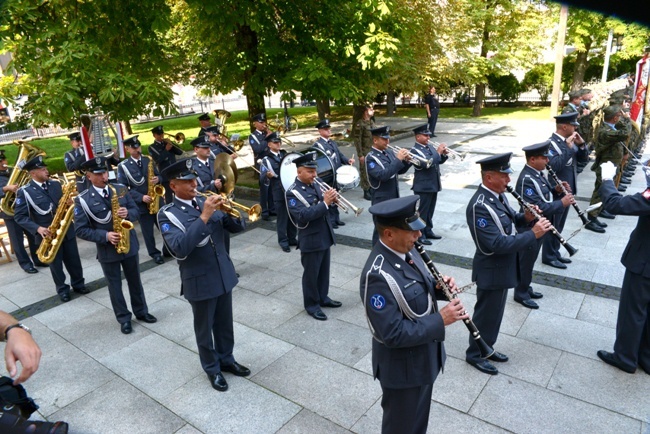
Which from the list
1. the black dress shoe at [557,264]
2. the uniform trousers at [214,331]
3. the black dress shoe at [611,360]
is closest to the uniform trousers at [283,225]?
the uniform trousers at [214,331]

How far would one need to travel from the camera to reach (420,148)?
8.65 metres

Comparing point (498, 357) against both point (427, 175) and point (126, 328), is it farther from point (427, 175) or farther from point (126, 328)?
point (126, 328)

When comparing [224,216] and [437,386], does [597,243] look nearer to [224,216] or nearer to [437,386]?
[437,386]

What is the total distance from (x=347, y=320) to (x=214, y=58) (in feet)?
30.6

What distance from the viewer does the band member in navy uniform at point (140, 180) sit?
8.50 metres

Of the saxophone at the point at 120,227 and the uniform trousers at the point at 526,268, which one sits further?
the saxophone at the point at 120,227

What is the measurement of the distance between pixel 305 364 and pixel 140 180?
5457 millimetres

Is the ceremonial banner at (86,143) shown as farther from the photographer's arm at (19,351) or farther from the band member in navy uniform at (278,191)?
the photographer's arm at (19,351)

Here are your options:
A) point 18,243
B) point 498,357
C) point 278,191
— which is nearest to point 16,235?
point 18,243

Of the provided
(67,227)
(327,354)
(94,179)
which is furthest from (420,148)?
(67,227)

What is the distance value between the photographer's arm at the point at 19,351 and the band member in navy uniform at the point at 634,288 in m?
4.98

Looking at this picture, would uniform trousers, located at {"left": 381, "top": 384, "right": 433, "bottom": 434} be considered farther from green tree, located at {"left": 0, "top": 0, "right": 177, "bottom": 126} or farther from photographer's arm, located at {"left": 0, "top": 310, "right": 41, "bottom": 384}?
green tree, located at {"left": 0, "top": 0, "right": 177, "bottom": 126}

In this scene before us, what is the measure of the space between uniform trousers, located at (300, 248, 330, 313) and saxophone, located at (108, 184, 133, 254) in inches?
94.4

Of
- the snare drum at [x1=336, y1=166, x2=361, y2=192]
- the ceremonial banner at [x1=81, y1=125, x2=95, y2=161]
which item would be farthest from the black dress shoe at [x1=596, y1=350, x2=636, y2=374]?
the ceremonial banner at [x1=81, y1=125, x2=95, y2=161]
